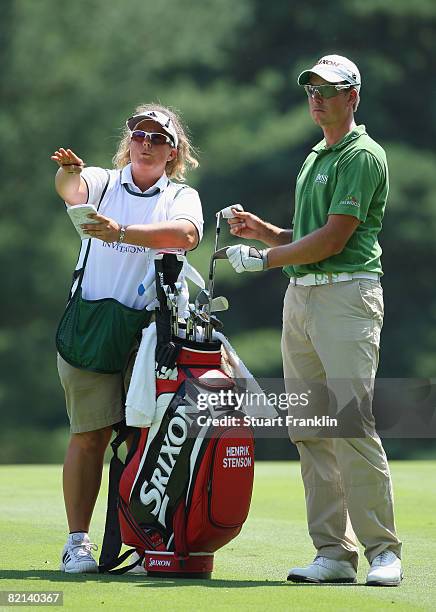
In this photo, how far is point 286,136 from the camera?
24.1 metres

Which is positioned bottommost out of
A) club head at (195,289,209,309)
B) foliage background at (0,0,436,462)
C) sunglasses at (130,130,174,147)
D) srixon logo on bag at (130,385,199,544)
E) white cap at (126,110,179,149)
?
srixon logo on bag at (130,385,199,544)

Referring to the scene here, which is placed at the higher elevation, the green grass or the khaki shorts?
the khaki shorts

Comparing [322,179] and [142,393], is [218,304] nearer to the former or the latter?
[142,393]

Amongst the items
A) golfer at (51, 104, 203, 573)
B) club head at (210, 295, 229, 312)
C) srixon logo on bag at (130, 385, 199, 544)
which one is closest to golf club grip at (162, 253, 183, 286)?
golfer at (51, 104, 203, 573)

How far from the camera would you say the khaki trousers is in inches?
190

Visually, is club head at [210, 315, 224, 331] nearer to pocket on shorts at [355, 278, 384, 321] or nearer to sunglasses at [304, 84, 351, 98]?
pocket on shorts at [355, 278, 384, 321]

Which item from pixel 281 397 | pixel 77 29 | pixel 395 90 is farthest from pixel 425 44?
pixel 281 397

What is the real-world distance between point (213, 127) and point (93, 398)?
19.3m

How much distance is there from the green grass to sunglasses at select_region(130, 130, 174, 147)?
1.61 meters

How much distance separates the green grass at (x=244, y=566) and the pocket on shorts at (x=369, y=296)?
0.96m

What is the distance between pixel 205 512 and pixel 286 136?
19.7m

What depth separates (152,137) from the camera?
17.0ft

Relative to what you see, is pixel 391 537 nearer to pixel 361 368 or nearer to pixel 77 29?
pixel 361 368

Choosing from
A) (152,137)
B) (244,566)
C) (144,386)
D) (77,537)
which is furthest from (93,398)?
(152,137)
